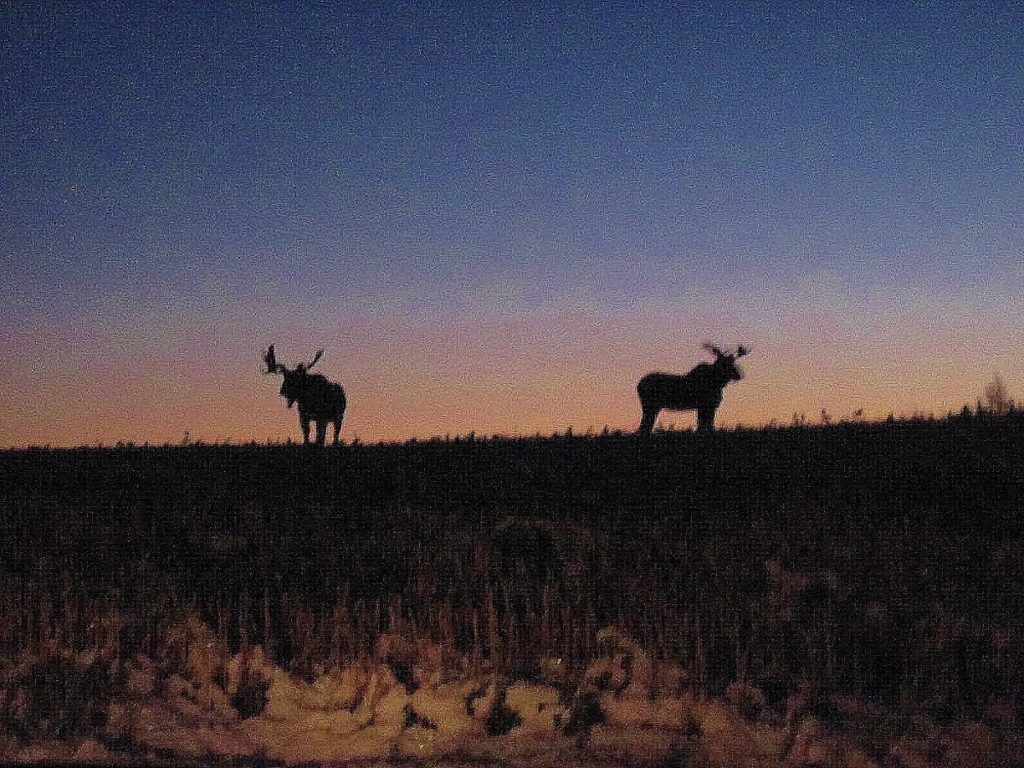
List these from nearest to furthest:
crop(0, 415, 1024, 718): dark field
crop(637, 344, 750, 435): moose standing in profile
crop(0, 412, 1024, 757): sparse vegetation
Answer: crop(0, 412, 1024, 757): sparse vegetation, crop(0, 415, 1024, 718): dark field, crop(637, 344, 750, 435): moose standing in profile

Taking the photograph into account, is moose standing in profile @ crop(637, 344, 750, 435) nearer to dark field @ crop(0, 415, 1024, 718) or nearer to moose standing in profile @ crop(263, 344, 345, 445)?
moose standing in profile @ crop(263, 344, 345, 445)

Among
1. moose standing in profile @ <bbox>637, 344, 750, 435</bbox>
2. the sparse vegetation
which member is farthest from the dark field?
moose standing in profile @ <bbox>637, 344, 750, 435</bbox>

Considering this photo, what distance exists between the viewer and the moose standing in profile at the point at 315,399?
3447cm

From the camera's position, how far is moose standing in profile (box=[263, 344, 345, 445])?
113 feet

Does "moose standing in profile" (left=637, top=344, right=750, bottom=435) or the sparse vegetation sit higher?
"moose standing in profile" (left=637, top=344, right=750, bottom=435)

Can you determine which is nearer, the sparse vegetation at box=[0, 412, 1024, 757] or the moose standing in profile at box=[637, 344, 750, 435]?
the sparse vegetation at box=[0, 412, 1024, 757]

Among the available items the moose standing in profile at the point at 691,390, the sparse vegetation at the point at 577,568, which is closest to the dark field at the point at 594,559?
the sparse vegetation at the point at 577,568

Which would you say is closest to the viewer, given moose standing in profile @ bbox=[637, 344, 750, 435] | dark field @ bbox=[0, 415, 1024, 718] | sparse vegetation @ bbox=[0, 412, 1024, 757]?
sparse vegetation @ bbox=[0, 412, 1024, 757]

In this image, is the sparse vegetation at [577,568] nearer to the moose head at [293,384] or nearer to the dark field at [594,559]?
the dark field at [594,559]

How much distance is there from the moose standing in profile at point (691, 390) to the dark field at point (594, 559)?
13.5 metres

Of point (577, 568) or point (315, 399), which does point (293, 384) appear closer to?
point (315, 399)

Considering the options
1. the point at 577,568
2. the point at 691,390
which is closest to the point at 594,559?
the point at 577,568

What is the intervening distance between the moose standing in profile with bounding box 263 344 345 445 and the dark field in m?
15.2

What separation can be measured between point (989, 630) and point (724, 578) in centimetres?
243
